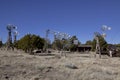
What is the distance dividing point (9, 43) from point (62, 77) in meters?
70.6

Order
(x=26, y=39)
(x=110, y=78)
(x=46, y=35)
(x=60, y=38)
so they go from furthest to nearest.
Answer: (x=46, y=35), (x=60, y=38), (x=26, y=39), (x=110, y=78)

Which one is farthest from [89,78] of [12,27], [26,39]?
[12,27]

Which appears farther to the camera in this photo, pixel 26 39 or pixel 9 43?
pixel 9 43

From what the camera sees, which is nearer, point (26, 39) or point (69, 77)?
point (69, 77)

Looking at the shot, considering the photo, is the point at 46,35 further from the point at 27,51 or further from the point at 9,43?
the point at 27,51

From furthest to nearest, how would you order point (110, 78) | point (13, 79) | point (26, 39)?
1. point (26, 39)
2. point (110, 78)
3. point (13, 79)

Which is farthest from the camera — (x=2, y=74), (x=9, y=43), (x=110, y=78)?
(x=9, y=43)

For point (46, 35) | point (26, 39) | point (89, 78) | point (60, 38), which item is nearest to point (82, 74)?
point (89, 78)

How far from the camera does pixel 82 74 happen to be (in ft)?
60.0

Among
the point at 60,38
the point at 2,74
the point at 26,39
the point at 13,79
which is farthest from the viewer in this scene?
the point at 60,38

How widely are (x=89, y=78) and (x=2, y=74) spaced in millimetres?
5360

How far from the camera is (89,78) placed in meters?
17.1

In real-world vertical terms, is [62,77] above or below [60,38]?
below

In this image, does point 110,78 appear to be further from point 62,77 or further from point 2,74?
point 2,74
